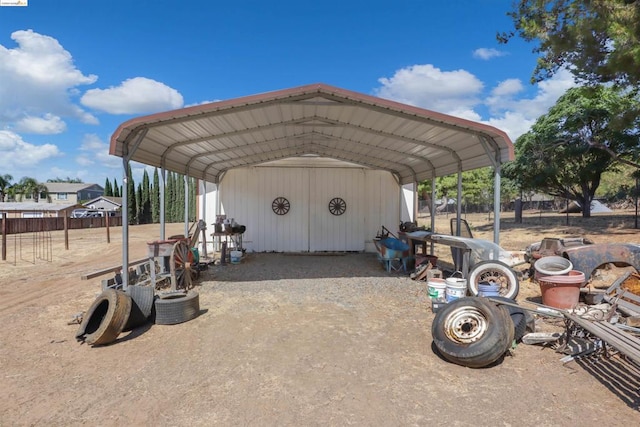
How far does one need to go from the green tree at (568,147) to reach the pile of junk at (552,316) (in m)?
12.8

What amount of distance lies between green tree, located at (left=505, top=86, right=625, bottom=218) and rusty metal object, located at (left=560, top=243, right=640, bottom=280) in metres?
12.4

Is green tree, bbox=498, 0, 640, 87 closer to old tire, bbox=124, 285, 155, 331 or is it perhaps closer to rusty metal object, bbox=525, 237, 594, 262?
rusty metal object, bbox=525, 237, 594, 262

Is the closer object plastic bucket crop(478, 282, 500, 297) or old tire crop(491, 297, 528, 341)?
old tire crop(491, 297, 528, 341)

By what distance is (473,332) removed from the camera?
3.57 metres

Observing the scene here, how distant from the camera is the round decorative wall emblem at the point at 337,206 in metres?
11.5

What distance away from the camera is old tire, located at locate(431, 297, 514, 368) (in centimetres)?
330

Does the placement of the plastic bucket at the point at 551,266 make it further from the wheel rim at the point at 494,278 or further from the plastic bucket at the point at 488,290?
the plastic bucket at the point at 488,290

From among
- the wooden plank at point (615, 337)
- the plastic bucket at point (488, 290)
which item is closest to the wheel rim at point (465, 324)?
the wooden plank at point (615, 337)

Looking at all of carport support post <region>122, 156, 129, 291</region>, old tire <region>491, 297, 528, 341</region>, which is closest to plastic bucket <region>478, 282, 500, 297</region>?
old tire <region>491, 297, 528, 341</region>

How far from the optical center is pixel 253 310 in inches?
209

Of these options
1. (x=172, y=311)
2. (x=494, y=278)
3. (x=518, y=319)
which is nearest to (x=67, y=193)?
(x=172, y=311)

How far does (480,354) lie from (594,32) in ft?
30.4

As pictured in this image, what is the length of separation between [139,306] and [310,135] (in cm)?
512

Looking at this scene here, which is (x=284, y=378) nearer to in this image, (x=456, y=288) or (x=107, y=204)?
(x=456, y=288)
